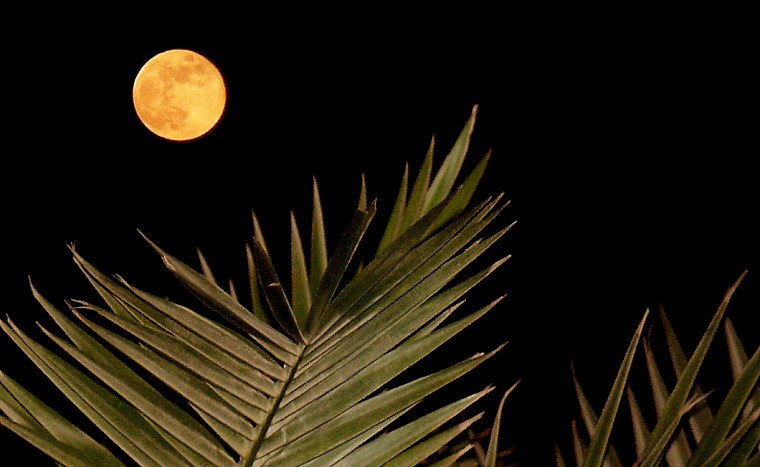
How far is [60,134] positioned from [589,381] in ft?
11.5

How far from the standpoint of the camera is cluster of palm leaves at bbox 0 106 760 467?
17.8 inches

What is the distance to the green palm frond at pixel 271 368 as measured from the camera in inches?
18.4

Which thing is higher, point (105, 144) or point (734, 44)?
point (105, 144)

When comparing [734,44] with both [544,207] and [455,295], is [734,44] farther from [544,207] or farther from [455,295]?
[455,295]

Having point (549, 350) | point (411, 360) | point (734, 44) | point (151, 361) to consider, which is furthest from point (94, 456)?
point (734, 44)

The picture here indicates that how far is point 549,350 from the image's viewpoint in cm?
416

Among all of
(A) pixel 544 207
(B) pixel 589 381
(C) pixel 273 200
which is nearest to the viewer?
(B) pixel 589 381

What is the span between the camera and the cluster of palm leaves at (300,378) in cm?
45

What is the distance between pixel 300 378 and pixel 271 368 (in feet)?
0.08

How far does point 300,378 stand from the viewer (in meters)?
0.50

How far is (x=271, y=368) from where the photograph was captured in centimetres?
51

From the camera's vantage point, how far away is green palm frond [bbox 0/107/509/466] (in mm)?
467

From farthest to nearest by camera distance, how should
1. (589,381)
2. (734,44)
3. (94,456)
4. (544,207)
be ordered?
(544,207), (734,44), (589,381), (94,456)

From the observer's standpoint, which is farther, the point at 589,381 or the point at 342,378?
the point at 589,381
